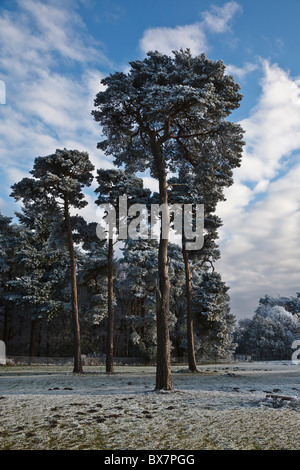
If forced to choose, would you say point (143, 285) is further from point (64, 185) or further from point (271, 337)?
point (271, 337)

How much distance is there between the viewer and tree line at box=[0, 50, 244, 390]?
38.6 feet

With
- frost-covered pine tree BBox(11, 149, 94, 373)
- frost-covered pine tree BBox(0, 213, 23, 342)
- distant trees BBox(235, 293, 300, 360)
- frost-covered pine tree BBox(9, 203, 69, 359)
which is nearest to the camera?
frost-covered pine tree BBox(11, 149, 94, 373)

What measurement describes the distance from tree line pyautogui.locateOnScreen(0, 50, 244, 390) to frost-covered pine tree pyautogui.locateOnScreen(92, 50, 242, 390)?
1.6 inches

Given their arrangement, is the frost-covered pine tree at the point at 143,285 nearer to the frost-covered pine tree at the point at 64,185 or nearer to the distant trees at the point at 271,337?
the frost-covered pine tree at the point at 64,185

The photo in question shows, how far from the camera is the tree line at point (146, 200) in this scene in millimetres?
11758

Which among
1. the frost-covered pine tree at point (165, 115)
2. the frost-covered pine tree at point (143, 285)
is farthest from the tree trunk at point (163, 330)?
the frost-covered pine tree at point (143, 285)

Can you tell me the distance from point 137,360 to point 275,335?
28.8 meters

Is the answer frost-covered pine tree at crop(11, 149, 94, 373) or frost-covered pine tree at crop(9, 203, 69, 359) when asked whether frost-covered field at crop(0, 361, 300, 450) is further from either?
frost-covered pine tree at crop(9, 203, 69, 359)

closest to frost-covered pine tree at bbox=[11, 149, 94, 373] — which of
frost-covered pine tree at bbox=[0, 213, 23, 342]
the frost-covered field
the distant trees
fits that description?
the frost-covered field

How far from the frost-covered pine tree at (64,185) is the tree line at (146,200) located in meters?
0.07

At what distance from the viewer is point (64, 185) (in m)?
19.4

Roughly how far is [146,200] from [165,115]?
313 inches

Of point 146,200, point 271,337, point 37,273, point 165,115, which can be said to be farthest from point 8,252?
point 271,337
